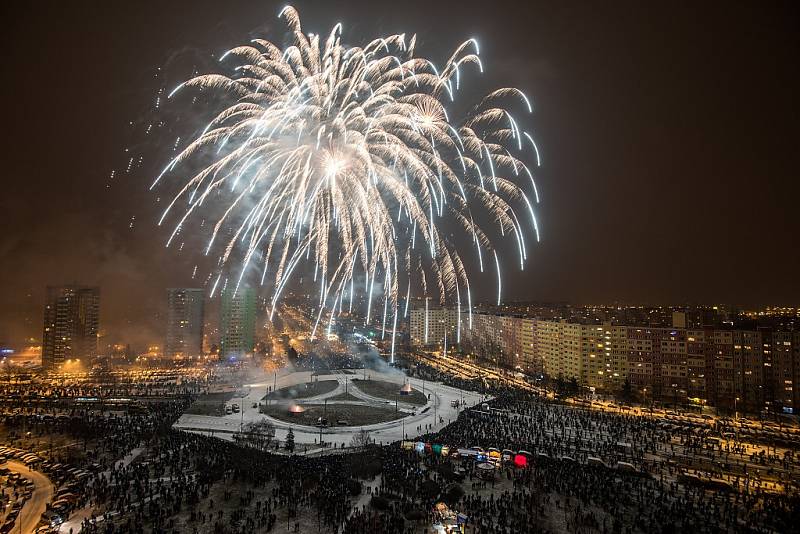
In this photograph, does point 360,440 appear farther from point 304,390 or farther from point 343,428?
point 304,390

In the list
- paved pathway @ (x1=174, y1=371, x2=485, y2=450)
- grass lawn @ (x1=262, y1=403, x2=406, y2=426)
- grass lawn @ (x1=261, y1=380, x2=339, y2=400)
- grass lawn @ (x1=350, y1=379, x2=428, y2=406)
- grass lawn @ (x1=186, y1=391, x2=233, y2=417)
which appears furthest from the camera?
grass lawn @ (x1=261, y1=380, x2=339, y2=400)

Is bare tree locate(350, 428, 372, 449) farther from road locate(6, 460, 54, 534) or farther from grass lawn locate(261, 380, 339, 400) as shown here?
road locate(6, 460, 54, 534)

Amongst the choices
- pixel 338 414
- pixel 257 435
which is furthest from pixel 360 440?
pixel 257 435

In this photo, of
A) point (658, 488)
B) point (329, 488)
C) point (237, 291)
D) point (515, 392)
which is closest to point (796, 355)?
point (515, 392)

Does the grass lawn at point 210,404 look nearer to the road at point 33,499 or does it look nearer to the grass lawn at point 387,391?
the road at point 33,499

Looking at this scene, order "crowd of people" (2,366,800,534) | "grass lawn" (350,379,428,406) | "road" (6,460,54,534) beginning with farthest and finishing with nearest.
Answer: "grass lawn" (350,379,428,406)
"road" (6,460,54,534)
"crowd of people" (2,366,800,534)

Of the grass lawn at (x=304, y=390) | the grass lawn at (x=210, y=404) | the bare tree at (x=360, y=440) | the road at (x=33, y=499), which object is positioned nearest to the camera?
the road at (x=33, y=499)

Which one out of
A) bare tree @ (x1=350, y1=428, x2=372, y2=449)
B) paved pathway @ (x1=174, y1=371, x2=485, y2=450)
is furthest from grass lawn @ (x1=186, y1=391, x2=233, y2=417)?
bare tree @ (x1=350, y1=428, x2=372, y2=449)

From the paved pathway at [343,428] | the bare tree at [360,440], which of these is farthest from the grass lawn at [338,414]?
the bare tree at [360,440]

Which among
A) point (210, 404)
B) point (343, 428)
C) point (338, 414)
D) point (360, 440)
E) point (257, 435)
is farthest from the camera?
point (210, 404)
